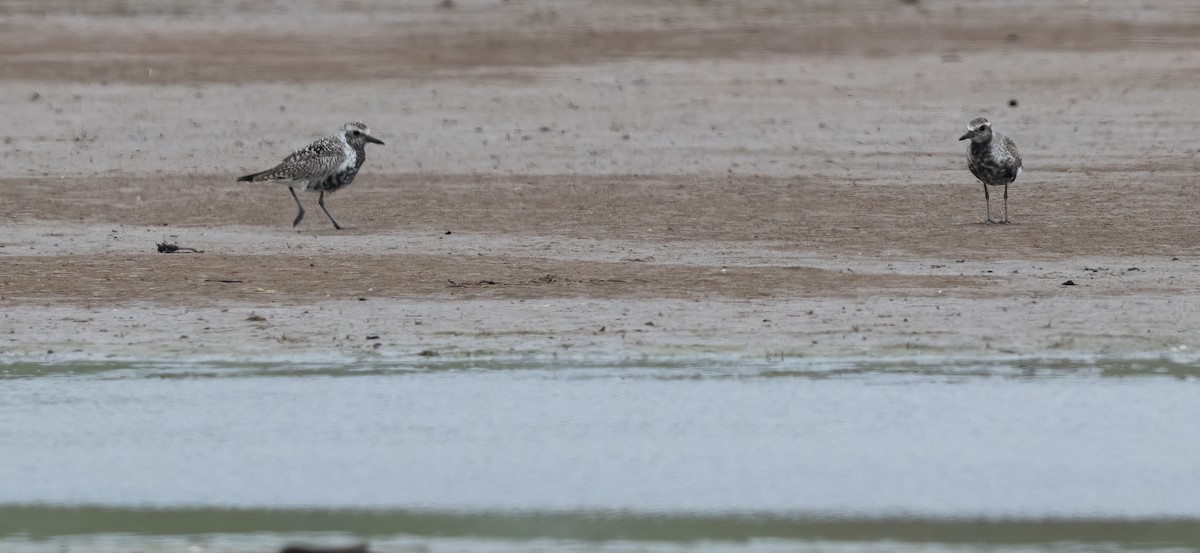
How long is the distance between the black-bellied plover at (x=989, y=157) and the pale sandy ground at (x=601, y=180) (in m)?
0.34

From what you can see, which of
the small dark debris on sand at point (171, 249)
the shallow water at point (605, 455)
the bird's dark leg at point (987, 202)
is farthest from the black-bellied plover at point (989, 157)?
the small dark debris on sand at point (171, 249)

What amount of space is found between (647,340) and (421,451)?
253cm

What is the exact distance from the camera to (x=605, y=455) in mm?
7539

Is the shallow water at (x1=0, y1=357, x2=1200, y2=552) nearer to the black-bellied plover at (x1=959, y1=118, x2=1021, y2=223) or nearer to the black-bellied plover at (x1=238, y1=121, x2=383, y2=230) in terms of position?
the black-bellied plover at (x1=959, y1=118, x2=1021, y2=223)

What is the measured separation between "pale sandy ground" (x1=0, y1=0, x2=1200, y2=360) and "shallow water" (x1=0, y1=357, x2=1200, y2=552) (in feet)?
2.59

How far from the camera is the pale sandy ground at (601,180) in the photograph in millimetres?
10500

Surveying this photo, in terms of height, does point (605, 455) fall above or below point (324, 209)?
below

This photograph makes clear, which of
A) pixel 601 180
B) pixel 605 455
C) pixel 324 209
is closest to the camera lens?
pixel 605 455

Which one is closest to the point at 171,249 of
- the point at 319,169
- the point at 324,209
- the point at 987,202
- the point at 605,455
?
the point at 324,209

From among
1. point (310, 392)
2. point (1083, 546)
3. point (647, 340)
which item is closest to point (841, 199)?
point (647, 340)

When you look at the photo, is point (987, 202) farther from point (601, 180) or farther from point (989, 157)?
point (601, 180)

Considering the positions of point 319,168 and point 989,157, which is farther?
point 319,168

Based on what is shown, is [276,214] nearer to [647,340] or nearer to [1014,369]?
[647,340]

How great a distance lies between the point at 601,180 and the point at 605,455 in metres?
9.15
